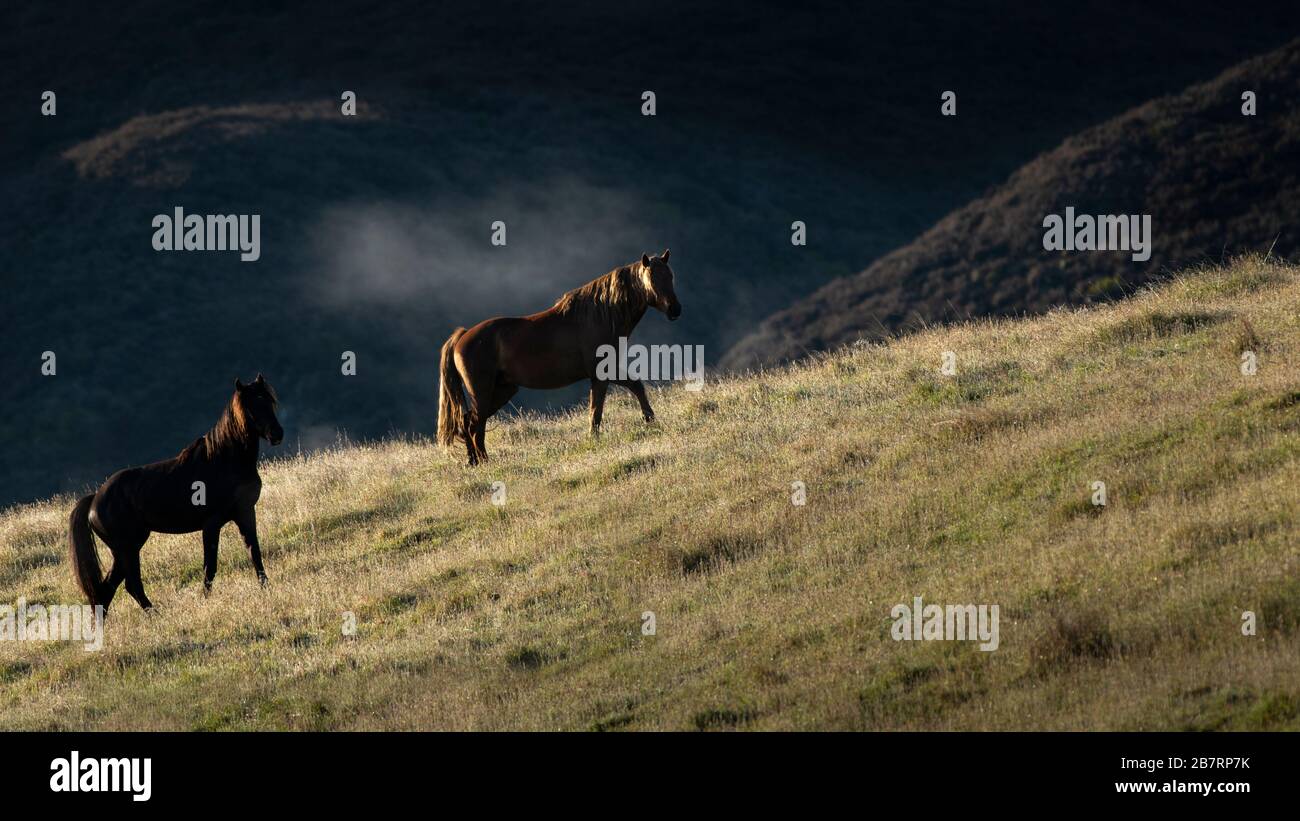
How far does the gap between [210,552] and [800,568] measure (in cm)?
680

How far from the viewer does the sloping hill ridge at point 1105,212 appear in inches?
3034

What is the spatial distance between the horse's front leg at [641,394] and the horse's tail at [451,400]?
215cm

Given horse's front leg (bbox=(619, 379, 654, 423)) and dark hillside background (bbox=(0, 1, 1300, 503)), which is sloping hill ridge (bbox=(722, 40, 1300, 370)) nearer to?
dark hillside background (bbox=(0, 1, 1300, 503))

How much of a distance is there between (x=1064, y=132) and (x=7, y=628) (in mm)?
120927

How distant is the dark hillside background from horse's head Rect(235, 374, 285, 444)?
46.7 meters

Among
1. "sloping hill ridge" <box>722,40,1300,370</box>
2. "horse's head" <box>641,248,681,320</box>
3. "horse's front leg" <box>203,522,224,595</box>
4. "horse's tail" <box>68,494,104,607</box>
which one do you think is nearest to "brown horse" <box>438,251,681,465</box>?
"horse's head" <box>641,248,681,320</box>

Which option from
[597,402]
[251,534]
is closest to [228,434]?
[251,534]

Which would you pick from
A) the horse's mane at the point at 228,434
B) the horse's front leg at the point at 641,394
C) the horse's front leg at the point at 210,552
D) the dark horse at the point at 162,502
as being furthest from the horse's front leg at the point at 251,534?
the horse's front leg at the point at 641,394

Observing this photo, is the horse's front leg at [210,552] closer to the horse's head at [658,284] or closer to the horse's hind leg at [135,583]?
the horse's hind leg at [135,583]

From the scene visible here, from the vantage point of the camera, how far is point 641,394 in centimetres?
2056

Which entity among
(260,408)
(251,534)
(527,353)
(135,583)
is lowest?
(135,583)

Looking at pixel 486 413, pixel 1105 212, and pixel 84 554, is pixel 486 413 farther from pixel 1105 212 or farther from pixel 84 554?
pixel 1105 212
